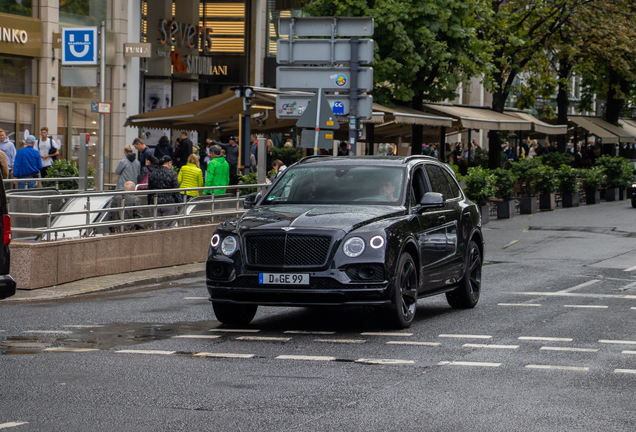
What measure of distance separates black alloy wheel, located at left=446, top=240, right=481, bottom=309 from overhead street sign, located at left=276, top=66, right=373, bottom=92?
23.4 feet

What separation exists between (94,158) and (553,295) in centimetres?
2127

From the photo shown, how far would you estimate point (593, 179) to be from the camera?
33188mm

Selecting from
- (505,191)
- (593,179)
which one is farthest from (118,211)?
(593,179)

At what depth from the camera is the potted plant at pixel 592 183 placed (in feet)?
109

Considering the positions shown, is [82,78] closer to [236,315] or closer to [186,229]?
→ [186,229]

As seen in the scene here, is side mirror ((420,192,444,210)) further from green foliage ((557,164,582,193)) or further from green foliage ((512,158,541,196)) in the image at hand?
green foliage ((557,164,582,193))

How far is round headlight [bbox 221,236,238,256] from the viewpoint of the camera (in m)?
9.48

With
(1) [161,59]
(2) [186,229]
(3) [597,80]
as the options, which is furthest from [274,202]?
(3) [597,80]

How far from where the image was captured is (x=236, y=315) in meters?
9.98

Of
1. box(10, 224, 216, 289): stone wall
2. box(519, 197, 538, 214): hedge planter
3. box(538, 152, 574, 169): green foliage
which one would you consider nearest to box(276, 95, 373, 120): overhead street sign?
box(10, 224, 216, 289): stone wall

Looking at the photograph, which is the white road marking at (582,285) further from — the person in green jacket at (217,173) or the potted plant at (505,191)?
the potted plant at (505,191)

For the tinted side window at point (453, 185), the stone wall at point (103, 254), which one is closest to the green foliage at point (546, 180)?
the stone wall at point (103, 254)

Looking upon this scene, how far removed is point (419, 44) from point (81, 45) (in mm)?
13694

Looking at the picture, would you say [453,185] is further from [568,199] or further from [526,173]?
[568,199]
